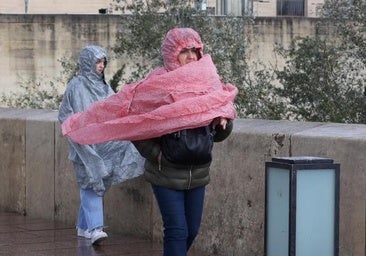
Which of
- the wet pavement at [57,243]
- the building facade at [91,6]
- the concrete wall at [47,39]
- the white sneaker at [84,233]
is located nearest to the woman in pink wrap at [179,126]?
the wet pavement at [57,243]

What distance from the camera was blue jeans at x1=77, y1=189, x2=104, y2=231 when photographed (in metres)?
9.38

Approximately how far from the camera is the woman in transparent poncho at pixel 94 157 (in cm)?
938

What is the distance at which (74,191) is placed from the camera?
34.6 ft

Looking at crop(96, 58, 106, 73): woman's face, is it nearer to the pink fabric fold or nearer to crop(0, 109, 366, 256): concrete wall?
crop(0, 109, 366, 256): concrete wall

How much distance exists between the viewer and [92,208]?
9422mm

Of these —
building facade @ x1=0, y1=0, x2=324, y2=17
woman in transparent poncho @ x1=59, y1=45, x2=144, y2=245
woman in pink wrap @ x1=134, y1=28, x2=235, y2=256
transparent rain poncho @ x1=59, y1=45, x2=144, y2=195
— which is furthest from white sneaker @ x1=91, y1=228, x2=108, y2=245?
building facade @ x1=0, y1=0, x2=324, y2=17

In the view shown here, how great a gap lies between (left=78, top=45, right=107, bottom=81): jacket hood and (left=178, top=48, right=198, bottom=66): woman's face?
241 centimetres

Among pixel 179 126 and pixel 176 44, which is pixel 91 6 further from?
pixel 179 126

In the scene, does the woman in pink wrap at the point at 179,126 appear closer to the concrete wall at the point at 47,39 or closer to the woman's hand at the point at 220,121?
the woman's hand at the point at 220,121

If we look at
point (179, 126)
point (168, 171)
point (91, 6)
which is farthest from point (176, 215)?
point (91, 6)

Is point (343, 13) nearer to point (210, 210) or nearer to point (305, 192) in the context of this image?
point (210, 210)

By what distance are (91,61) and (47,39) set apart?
2081 cm

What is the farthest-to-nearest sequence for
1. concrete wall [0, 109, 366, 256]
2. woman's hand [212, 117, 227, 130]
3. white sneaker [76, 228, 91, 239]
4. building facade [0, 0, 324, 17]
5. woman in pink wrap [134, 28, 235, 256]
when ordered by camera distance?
building facade [0, 0, 324, 17] < white sneaker [76, 228, 91, 239] < concrete wall [0, 109, 366, 256] < woman's hand [212, 117, 227, 130] < woman in pink wrap [134, 28, 235, 256]

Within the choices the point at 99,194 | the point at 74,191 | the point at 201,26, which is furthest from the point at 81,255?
the point at 201,26
